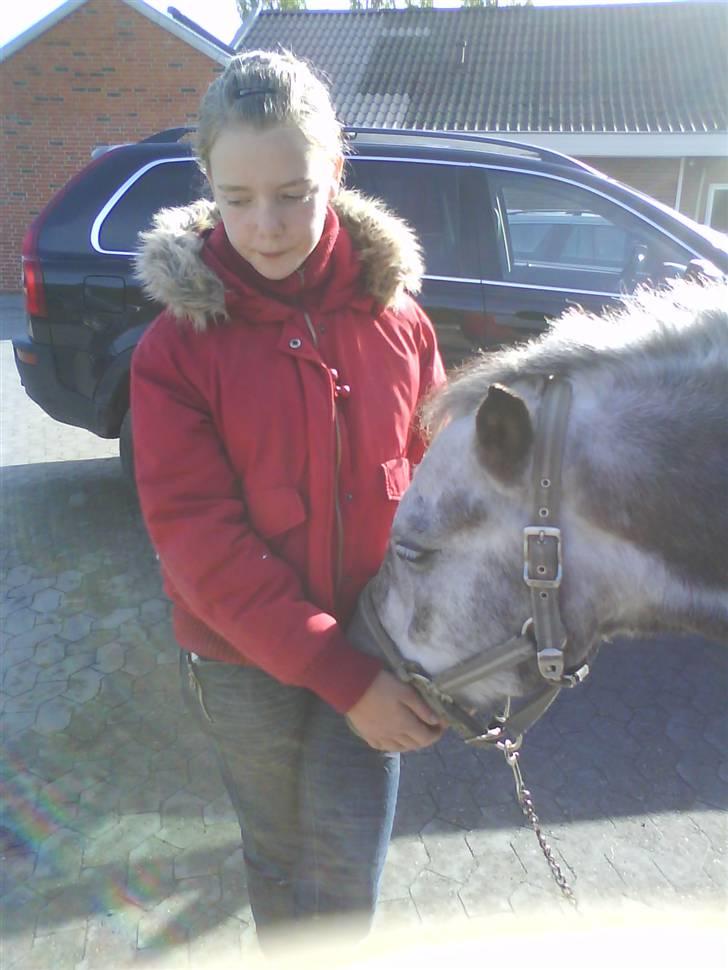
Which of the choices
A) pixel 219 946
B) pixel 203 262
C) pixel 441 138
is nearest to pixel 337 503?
pixel 203 262

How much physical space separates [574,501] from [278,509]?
55 centimetres

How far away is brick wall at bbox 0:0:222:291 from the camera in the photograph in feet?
51.6

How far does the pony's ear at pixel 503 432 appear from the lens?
1269 millimetres

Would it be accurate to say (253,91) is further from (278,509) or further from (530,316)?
(530,316)

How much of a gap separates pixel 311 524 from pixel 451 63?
20495 millimetres

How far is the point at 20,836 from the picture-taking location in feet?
8.74

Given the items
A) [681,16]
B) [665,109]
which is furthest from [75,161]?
[681,16]

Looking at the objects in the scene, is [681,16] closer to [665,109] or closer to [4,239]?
[665,109]

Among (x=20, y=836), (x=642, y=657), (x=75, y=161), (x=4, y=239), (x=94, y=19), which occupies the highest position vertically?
→ (x=94, y=19)

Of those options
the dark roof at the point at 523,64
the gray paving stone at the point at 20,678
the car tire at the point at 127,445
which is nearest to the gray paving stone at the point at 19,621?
the gray paving stone at the point at 20,678

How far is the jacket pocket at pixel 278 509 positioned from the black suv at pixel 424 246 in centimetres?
316

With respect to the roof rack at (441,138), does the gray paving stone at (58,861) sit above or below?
below

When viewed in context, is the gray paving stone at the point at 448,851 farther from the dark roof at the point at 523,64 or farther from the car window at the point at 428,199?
the dark roof at the point at 523,64

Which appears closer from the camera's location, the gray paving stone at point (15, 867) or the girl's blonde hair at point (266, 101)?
the girl's blonde hair at point (266, 101)
